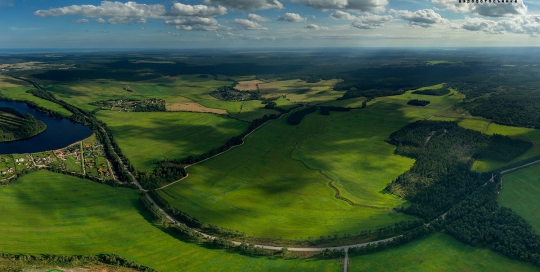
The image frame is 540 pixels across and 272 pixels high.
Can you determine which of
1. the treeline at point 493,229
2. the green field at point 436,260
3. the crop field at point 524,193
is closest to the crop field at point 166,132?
the green field at point 436,260

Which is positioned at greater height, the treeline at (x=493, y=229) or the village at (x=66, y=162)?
the village at (x=66, y=162)

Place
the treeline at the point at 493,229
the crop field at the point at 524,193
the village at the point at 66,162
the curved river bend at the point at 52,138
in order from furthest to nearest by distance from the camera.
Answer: the curved river bend at the point at 52,138, the village at the point at 66,162, the crop field at the point at 524,193, the treeline at the point at 493,229

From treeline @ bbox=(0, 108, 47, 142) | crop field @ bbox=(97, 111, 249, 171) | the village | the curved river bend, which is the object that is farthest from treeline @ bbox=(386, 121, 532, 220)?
treeline @ bbox=(0, 108, 47, 142)

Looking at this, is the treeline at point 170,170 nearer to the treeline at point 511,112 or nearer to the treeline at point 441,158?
the treeline at point 441,158

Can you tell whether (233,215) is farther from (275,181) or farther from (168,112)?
(168,112)

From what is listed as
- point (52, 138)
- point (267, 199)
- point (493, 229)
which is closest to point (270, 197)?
point (267, 199)

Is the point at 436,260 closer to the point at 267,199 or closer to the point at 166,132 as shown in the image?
the point at 267,199

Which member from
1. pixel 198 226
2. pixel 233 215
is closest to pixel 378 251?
pixel 233 215
